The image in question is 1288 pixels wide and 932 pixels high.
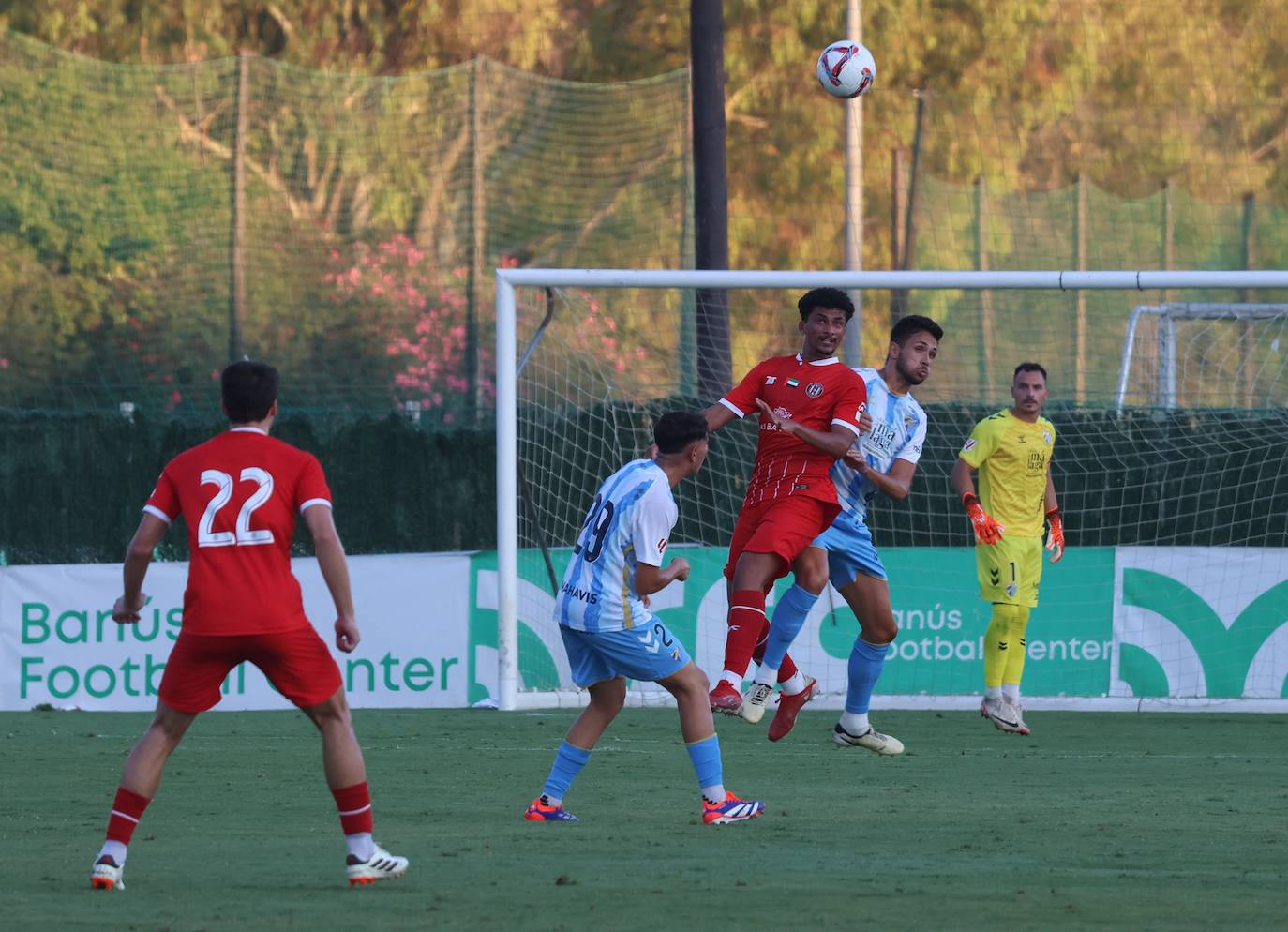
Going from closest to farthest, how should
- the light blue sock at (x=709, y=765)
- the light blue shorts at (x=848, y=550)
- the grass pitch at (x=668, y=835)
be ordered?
1. the grass pitch at (x=668, y=835)
2. the light blue sock at (x=709, y=765)
3. the light blue shorts at (x=848, y=550)

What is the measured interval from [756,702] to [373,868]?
11.7 feet

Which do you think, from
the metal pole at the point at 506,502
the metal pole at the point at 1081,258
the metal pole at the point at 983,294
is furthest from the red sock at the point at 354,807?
the metal pole at the point at 1081,258

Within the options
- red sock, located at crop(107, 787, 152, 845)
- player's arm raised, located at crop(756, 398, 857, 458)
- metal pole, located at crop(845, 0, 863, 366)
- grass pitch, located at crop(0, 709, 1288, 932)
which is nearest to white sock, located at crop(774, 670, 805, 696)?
grass pitch, located at crop(0, 709, 1288, 932)

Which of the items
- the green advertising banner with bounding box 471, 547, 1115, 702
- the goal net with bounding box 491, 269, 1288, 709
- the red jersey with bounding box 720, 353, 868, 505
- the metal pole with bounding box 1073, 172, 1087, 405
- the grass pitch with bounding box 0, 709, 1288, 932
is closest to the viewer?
the grass pitch with bounding box 0, 709, 1288, 932

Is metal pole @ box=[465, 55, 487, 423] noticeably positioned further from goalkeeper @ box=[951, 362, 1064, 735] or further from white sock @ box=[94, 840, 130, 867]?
white sock @ box=[94, 840, 130, 867]

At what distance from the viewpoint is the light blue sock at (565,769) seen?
25.4 feet

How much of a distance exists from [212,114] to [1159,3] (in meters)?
16.9

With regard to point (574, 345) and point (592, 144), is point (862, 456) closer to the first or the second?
point (574, 345)

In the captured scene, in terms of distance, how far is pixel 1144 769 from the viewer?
10.0m

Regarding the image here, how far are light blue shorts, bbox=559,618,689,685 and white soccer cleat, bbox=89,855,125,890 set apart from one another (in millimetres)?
2000

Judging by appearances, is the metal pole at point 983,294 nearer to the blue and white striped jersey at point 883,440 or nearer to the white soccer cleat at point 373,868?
the blue and white striped jersey at point 883,440

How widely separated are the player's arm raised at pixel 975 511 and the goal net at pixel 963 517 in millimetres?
1534

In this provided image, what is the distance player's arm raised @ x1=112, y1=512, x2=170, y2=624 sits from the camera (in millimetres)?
6129

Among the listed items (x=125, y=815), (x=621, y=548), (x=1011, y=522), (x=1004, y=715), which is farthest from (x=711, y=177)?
(x=125, y=815)
